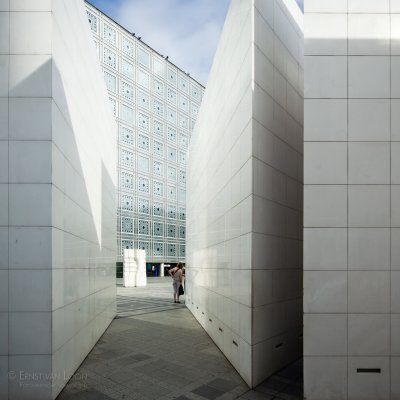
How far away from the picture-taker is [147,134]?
51.4 m

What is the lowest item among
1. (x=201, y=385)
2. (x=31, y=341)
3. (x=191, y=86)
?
(x=201, y=385)

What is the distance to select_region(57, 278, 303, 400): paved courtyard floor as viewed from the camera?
711 centimetres

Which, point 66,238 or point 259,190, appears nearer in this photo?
point 66,238

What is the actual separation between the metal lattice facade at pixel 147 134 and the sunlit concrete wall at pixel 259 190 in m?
38.1

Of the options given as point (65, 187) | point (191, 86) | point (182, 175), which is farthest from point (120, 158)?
point (65, 187)

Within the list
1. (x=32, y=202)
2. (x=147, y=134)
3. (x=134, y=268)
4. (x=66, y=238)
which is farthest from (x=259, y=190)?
(x=147, y=134)

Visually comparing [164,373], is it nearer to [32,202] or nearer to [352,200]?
[32,202]

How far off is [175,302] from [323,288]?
50.8ft

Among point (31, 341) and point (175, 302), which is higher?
point (31, 341)

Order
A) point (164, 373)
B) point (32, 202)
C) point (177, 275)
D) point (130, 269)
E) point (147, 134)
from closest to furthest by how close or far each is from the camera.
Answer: point (32, 202)
point (164, 373)
point (177, 275)
point (130, 269)
point (147, 134)

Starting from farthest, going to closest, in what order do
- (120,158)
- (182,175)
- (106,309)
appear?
1. (182,175)
2. (120,158)
3. (106,309)

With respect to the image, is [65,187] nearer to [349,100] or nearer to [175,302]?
[349,100]

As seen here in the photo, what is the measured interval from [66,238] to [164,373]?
3.50 metres

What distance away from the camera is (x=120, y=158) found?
4769 centimetres
